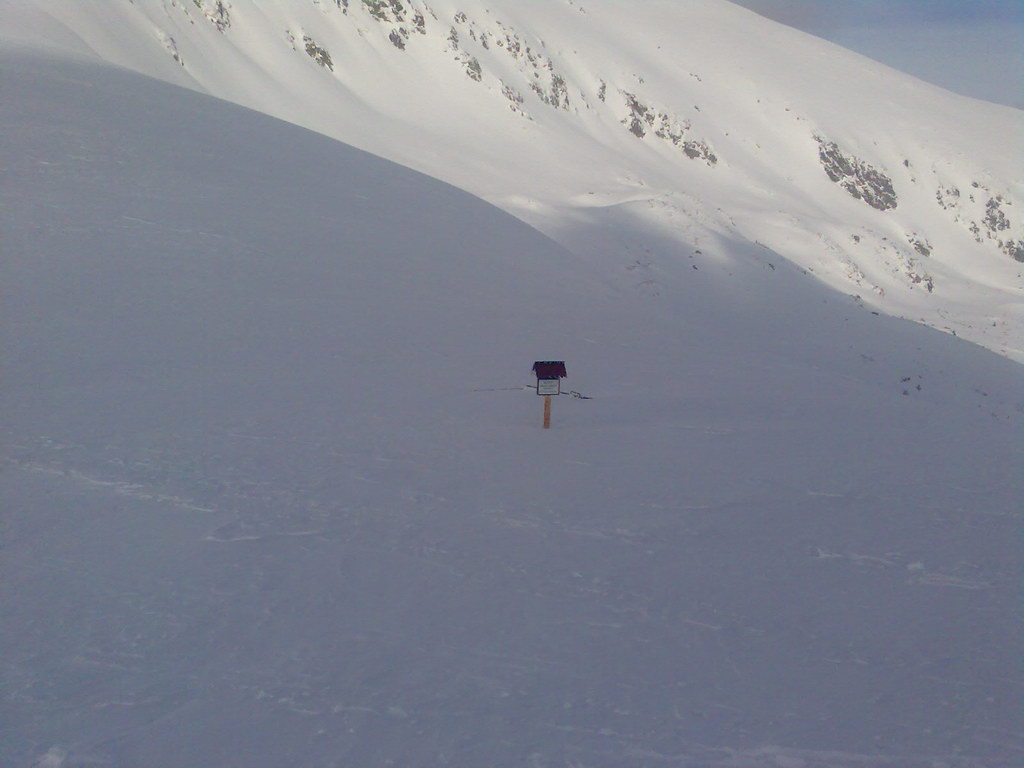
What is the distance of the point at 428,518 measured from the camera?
19.8 feet

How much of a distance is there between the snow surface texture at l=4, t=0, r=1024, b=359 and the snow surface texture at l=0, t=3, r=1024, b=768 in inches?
511

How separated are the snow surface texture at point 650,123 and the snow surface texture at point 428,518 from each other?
511 inches

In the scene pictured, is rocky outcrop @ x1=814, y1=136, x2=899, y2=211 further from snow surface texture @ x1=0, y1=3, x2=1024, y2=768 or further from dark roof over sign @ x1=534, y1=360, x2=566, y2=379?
dark roof over sign @ x1=534, y1=360, x2=566, y2=379

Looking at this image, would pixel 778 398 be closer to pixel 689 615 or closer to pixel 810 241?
pixel 689 615

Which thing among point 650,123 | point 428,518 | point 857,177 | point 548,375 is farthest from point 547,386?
point 857,177

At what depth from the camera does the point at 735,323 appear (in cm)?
2192

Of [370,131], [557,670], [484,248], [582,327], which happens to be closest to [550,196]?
[370,131]

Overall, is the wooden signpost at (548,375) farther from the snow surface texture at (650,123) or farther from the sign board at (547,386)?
the snow surface texture at (650,123)

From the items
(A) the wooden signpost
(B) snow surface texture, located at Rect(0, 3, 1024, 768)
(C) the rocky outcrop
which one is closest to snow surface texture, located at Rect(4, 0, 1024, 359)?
(C) the rocky outcrop

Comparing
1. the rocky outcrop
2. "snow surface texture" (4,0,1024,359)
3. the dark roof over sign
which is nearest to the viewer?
the dark roof over sign

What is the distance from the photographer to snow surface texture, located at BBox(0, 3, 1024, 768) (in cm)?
380

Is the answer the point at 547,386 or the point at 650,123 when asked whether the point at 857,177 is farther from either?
the point at 547,386

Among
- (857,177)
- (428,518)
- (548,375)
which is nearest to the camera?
(428,518)

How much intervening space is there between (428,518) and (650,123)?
57545mm
